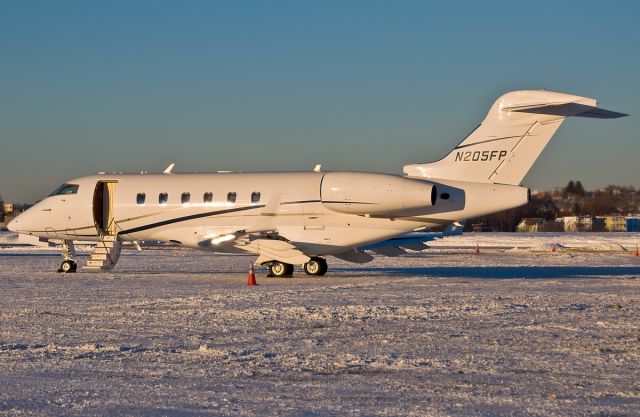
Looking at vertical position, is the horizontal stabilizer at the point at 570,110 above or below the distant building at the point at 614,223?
above

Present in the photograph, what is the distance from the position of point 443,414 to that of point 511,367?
8.59ft

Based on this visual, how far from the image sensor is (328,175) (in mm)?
25469

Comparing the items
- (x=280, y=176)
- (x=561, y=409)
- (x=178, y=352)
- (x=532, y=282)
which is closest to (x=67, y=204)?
(x=280, y=176)

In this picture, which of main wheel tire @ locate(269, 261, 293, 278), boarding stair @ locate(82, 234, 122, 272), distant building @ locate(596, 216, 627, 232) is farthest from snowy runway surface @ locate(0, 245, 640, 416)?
distant building @ locate(596, 216, 627, 232)

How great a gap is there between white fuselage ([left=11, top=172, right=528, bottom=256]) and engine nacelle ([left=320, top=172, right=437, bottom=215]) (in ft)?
0.09

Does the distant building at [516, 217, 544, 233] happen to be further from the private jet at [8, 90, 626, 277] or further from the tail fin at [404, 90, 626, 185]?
the tail fin at [404, 90, 626, 185]

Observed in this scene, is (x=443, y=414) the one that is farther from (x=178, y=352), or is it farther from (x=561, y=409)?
(x=178, y=352)

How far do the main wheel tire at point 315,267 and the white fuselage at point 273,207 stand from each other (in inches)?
29.5

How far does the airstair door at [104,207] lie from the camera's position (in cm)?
2812

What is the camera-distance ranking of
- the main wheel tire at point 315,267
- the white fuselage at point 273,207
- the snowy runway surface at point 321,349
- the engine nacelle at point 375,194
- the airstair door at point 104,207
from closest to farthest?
the snowy runway surface at point 321,349
the engine nacelle at point 375,194
the white fuselage at point 273,207
the main wheel tire at point 315,267
the airstair door at point 104,207

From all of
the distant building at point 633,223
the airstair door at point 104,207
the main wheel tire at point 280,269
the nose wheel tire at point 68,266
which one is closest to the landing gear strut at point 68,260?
the nose wheel tire at point 68,266

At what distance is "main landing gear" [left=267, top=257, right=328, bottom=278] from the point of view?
85.3 feet

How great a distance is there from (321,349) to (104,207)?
18.4m

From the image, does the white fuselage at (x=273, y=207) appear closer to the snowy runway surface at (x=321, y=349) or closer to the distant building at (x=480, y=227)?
the snowy runway surface at (x=321, y=349)
